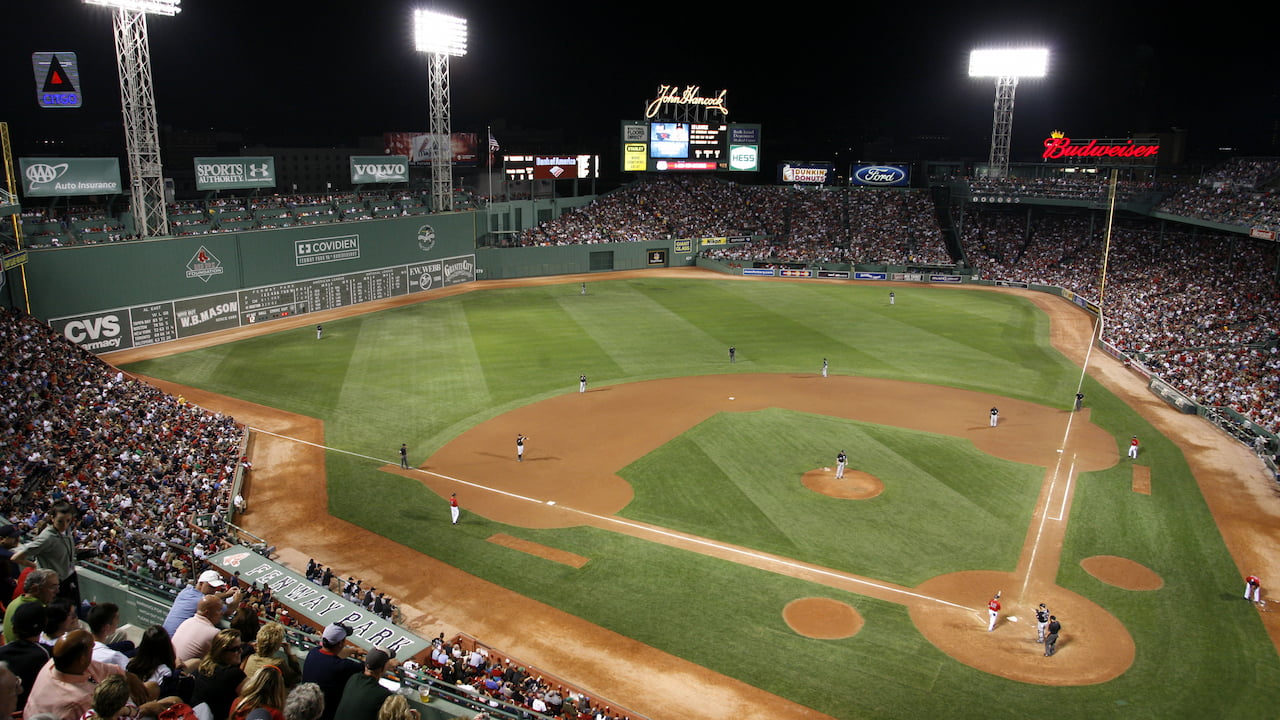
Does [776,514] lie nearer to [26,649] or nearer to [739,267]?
[26,649]

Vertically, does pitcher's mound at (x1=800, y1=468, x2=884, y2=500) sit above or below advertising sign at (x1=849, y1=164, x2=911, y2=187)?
below

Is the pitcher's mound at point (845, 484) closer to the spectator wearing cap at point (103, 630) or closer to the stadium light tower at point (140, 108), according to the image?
the spectator wearing cap at point (103, 630)

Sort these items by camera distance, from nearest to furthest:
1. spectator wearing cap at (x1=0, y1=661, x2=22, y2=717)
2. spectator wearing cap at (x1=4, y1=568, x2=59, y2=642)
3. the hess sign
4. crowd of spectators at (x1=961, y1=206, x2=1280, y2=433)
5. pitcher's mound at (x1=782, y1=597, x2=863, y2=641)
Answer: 1. spectator wearing cap at (x1=0, y1=661, x2=22, y2=717)
2. spectator wearing cap at (x1=4, y1=568, x2=59, y2=642)
3. pitcher's mound at (x1=782, y1=597, x2=863, y2=641)
4. crowd of spectators at (x1=961, y1=206, x2=1280, y2=433)
5. the hess sign

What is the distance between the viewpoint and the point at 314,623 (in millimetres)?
17594

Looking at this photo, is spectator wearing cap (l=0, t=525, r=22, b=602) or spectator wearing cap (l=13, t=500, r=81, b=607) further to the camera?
spectator wearing cap (l=13, t=500, r=81, b=607)

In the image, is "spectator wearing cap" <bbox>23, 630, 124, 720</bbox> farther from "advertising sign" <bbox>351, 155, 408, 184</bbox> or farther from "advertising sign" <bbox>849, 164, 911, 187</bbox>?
"advertising sign" <bbox>849, 164, 911, 187</bbox>

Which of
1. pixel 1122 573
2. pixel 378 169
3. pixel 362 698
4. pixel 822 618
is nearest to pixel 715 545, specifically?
pixel 822 618

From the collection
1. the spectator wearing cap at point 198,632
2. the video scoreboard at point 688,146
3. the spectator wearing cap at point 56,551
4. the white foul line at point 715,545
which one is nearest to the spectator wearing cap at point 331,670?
the spectator wearing cap at point 198,632

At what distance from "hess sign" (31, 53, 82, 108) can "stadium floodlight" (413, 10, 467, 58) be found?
2164 cm

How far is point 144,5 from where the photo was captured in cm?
3866

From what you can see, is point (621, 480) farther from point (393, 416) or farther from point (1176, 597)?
point (1176, 597)

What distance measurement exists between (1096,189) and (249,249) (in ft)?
205

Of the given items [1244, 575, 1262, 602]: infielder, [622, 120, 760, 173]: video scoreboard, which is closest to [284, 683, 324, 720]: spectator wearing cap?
[1244, 575, 1262, 602]: infielder

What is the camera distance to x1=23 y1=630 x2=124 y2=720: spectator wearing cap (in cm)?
573
